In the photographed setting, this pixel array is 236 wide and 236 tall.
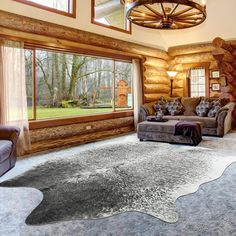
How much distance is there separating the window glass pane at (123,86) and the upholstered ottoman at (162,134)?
153cm

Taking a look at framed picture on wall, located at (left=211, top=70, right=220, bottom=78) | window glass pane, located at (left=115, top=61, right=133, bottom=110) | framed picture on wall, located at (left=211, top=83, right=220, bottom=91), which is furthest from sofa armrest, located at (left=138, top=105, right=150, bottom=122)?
framed picture on wall, located at (left=211, top=70, right=220, bottom=78)

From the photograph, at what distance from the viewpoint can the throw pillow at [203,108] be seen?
7145 millimetres

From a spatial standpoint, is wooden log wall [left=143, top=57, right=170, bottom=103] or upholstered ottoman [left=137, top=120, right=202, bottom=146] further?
wooden log wall [left=143, top=57, right=170, bottom=103]

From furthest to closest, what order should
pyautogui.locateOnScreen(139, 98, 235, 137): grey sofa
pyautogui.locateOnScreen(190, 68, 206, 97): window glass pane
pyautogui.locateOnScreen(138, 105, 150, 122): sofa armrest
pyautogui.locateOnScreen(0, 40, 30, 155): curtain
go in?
pyautogui.locateOnScreen(190, 68, 206, 97): window glass pane < pyautogui.locateOnScreen(138, 105, 150, 122): sofa armrest < pyautogui.locateOnScreen(139, 98, 235, 137): grey sofa < pyautogui.locateOnScreen(0, 40, 30, 155): curtain

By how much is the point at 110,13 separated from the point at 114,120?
118 inches

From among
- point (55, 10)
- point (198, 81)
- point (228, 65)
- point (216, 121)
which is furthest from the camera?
point (198, 81)

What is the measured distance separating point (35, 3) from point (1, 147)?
3.13 meters

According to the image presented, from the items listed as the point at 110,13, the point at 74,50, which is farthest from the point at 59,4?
the point at 110,13

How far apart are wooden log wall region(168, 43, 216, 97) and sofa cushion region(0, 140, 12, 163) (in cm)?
704

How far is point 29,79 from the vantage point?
207 inches

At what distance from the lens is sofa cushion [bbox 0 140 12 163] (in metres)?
3.64

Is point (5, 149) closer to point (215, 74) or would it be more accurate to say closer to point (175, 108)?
point (175, 108)

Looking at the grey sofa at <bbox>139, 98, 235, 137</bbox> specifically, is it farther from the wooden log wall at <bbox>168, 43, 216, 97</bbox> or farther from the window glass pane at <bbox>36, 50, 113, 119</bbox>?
the wooden log wall at <bbox>168, 43, 216, 97</bbox>

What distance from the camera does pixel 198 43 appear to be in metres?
8.76
